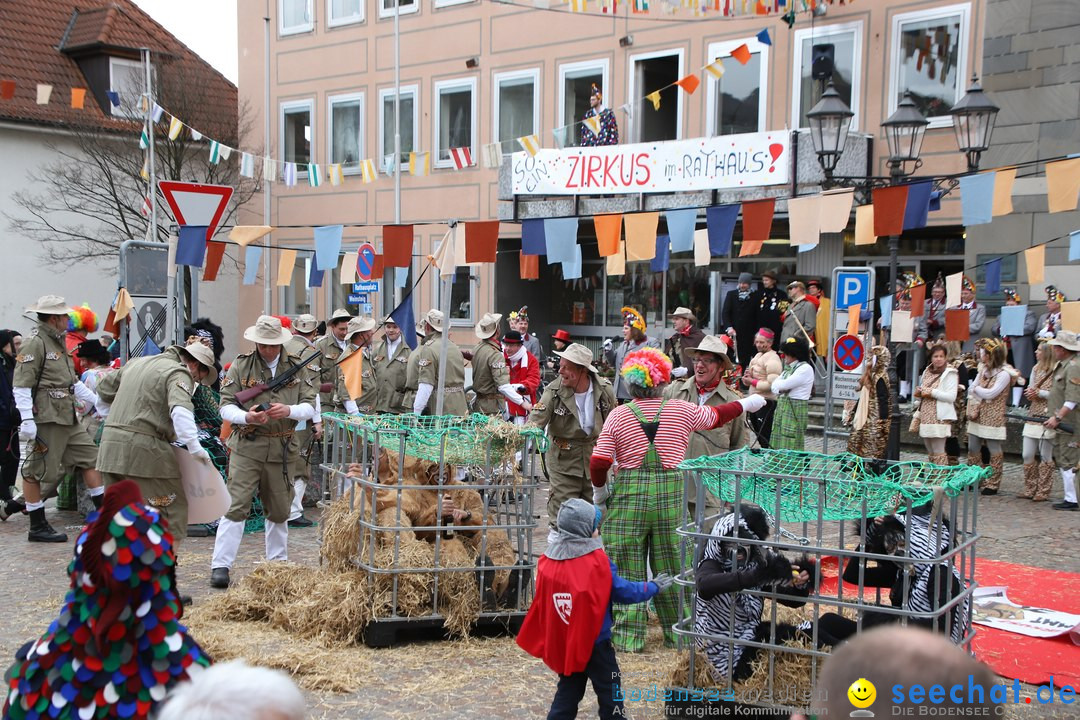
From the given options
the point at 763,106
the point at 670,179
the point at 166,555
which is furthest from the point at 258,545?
the point at 763,106

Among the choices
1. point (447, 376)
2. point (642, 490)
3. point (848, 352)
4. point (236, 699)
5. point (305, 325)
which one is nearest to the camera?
point (236, 699)

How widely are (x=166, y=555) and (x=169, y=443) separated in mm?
4259

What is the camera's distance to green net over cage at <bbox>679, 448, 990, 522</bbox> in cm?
468

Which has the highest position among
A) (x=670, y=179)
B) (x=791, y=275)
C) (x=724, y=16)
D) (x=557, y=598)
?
(x=724, y=16)

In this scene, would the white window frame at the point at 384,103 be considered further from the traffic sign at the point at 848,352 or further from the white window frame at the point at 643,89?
the traffic sign at the point at 848,352

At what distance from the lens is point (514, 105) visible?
2298cm

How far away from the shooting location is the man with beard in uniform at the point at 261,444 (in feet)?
24.8

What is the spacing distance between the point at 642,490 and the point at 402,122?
64.2 feet

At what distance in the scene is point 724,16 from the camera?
18672mm

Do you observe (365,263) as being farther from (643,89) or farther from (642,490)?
(643,89)

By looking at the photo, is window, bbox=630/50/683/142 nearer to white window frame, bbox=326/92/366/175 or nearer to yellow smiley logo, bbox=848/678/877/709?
white window frame, bbox=326/92/366/175

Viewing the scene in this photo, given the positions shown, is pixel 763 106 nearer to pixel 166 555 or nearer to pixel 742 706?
pixel 742 706

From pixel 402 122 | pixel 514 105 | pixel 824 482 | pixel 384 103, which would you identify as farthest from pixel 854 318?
pixel 384 103

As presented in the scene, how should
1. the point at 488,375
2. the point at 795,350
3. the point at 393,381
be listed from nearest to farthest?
the point at 795,350
the point at 488,375
the point at 393,381
